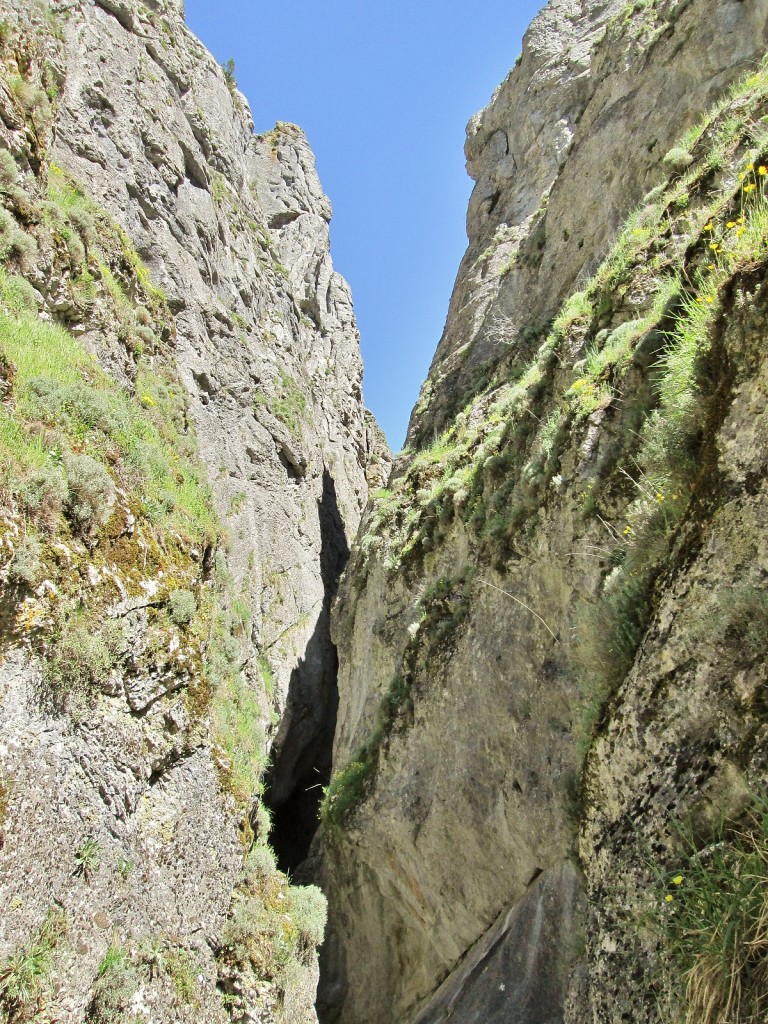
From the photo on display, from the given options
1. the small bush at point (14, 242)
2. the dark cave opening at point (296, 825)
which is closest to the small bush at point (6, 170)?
the small bush at point (14, 242)

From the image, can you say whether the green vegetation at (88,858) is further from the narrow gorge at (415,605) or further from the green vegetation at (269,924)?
the green vegetation at (269,924)

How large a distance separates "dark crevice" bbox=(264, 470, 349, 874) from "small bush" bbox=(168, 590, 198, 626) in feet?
35.8

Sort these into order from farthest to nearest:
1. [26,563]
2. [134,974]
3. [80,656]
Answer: [80,656]
[26,563]
[134,974]

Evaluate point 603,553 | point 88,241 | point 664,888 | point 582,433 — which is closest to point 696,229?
point 582,433

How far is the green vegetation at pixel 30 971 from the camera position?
5.02 metres

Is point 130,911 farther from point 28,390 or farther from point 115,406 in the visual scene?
point 115,406

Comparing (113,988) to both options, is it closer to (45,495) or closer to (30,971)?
(30,971)

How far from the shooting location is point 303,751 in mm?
20984

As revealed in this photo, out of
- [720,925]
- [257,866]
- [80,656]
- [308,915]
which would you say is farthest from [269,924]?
[720,925]

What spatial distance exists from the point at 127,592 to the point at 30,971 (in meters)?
3.67

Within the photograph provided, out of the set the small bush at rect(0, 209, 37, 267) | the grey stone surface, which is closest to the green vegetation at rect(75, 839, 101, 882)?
the small bush at rect(0, 209, 37, 267)

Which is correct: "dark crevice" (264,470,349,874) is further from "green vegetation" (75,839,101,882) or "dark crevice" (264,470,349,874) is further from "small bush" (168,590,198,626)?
"green vegetation" (75,839,101,882)

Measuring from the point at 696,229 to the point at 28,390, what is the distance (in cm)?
737

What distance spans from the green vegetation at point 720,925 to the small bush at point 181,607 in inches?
256
